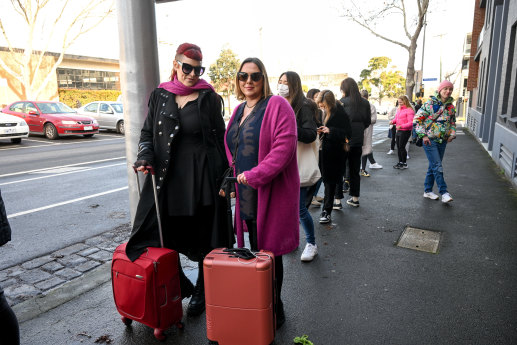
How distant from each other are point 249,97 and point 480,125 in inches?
611

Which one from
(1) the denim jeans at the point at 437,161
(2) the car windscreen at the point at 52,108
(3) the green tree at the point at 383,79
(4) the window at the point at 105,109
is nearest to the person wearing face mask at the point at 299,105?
(1) the denim jeans at the point at 437,161

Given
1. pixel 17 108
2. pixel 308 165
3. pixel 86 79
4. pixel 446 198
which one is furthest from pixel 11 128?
pixel 86 79

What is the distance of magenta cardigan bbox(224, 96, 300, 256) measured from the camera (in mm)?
2561

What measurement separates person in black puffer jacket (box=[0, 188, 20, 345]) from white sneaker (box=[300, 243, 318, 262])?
2.66 meters

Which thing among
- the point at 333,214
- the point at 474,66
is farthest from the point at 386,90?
the point at 333,214

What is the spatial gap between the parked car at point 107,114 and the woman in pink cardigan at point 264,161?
61.7ft

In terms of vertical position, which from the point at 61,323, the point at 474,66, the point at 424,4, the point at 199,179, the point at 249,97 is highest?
the point at 424,4

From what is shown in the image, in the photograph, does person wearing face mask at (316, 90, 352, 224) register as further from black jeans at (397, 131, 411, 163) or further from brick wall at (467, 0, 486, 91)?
brick wall at (467, 0, 486, 91)

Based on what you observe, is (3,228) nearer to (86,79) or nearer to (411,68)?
(411,68)

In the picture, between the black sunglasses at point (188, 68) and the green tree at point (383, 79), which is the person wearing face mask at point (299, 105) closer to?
the black sunglasses at point (188, 68)

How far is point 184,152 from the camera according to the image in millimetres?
2920

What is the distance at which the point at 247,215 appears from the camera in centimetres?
278

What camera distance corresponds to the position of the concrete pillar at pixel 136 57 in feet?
11.0

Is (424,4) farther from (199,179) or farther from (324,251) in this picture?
(199,179)
